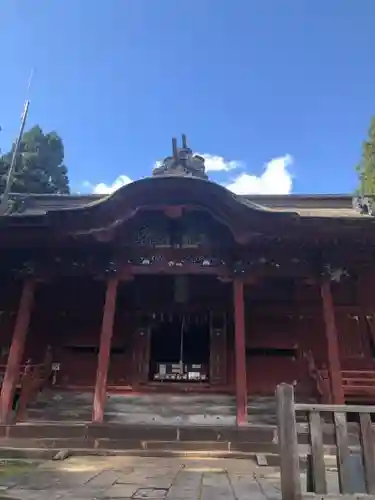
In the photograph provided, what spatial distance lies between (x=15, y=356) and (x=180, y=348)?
4.82 metres

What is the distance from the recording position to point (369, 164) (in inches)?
950

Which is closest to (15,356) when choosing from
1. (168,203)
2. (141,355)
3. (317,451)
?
(141,355)

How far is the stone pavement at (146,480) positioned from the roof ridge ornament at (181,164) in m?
6.96

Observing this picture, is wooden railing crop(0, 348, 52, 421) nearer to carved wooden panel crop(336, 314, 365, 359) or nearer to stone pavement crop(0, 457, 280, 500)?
stone pavement crop(0, 457, 280, 500)

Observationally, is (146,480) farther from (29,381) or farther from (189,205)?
(189,205)

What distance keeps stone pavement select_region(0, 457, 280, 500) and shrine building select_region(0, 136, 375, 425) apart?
5.18 feet

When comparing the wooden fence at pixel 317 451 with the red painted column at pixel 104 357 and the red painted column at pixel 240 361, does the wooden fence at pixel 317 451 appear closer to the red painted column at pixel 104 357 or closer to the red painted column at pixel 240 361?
the red painted column at pixel 240 361

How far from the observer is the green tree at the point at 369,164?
23.8 metres

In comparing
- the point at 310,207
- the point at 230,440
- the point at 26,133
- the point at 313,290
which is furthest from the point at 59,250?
the point at 26,133

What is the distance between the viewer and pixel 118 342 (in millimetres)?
11336

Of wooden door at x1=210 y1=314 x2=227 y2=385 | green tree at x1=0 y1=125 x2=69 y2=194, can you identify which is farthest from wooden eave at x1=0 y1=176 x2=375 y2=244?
green tree at x1=0 y1=125 x2=69 y2=194

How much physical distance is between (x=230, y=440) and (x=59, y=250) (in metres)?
5.61

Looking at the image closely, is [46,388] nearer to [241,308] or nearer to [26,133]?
[241,308]

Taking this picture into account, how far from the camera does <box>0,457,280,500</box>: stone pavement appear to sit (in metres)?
4.59
